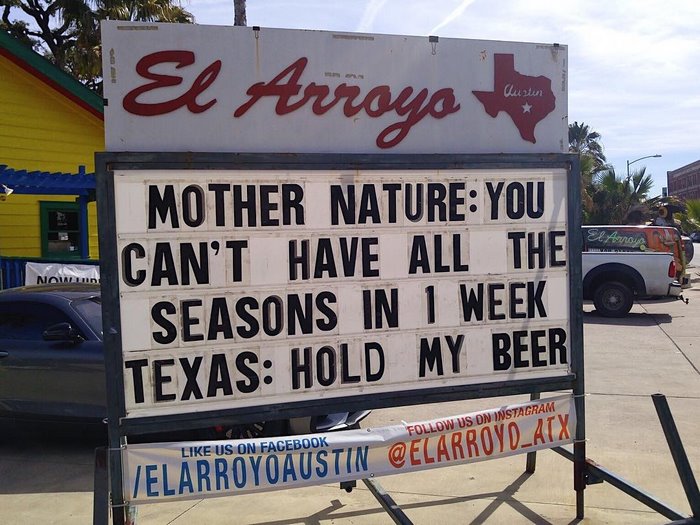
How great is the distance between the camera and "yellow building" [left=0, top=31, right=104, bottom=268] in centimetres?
1352

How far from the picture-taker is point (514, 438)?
459 cm

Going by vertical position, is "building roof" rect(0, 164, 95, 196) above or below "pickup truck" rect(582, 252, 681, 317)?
above

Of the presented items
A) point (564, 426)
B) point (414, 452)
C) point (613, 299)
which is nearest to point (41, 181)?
point (414, 452)

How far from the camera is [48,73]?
45.3ft

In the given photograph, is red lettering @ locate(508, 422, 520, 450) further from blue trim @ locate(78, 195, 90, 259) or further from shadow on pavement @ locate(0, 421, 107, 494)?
blue trim @ locate(78, 195, 90, 259)

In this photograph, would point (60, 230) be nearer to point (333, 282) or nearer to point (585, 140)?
point (333, 282)

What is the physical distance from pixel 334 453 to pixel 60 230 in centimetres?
1236

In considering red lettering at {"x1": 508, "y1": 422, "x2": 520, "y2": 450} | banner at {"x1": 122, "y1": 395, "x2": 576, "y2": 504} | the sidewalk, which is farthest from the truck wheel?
red lettering at {"x1": 508, "y1": 422, "x2": 520, "y2": 450}

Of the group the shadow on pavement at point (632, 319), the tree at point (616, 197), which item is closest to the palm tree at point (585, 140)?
the tree at point (616, 197)

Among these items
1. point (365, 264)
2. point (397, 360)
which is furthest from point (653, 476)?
point (365, 264)

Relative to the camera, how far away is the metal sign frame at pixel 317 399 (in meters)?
3.77

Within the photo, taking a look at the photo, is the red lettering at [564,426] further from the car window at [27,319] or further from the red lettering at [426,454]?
the car window at [27,319]

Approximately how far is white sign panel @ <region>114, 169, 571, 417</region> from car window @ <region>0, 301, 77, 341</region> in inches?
130

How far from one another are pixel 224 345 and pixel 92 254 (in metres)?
13.0
